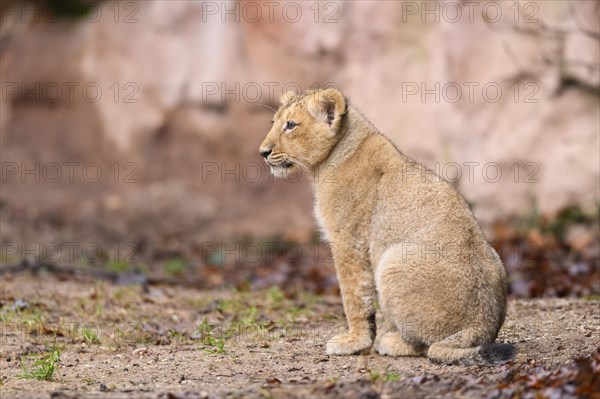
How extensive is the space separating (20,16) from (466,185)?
8.66 meters

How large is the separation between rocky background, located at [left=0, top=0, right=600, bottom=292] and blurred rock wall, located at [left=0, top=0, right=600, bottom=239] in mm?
25

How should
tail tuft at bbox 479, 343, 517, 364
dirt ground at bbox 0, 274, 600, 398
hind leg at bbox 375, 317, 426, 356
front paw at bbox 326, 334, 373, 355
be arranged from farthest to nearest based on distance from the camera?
front paw at bbox 326, 334, 373, 355 < hind leg at bbox 375, 317, 426, 356 < tail tuft at bbox 479, 343, 517, 364 < dirt ground at bbox 0, 274, 600, 398

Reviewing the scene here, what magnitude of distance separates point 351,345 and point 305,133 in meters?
1.67

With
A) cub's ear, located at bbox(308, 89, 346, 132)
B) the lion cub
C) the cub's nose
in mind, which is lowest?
the lion cub

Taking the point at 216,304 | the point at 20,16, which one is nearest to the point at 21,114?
the point at 20,16

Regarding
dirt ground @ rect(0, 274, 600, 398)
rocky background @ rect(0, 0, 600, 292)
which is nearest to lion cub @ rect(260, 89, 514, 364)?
dirt ground @ rect(0, 274, 600, 398)

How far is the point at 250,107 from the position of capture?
16422 millimetres

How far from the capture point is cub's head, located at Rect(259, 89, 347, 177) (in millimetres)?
7723

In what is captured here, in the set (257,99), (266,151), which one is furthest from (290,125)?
(257,99)

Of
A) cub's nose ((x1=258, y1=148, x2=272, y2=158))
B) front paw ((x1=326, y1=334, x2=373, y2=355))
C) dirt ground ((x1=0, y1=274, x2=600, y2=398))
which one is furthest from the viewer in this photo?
cub's nose ((x1=258, y1=148, x2=272, y2=158))

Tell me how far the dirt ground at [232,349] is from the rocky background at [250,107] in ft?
13.6

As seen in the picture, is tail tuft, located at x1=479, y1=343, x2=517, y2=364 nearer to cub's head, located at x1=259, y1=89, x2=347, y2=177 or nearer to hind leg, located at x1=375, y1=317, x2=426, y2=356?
hind leg, located at x1=375, y1=317, x2=426, y2=356

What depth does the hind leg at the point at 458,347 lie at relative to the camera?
270 inches

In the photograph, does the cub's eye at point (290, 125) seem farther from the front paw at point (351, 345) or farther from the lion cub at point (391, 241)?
the front paw at point (351, 345)
